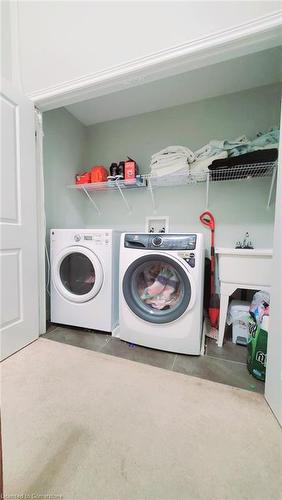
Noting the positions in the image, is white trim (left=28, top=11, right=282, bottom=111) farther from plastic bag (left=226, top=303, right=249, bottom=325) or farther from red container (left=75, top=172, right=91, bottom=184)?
plastic bag (left=226, top=303, right=249, bottom=325)

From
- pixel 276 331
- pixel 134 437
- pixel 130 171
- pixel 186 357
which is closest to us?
pixel 134 437

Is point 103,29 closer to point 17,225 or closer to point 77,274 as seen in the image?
point 17,225

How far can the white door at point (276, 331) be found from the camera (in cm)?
85

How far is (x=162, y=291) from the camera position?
4.80 ft

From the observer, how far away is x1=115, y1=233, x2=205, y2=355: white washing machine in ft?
4.11

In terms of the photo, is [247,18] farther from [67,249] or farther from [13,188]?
[67,249]

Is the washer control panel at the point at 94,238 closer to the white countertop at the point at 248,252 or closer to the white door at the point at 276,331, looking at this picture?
the white countertop at the point at 248,252

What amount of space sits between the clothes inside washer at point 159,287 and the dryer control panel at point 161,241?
0.61ft

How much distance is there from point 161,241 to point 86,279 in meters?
0.83

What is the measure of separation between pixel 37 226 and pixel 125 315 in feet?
3.14

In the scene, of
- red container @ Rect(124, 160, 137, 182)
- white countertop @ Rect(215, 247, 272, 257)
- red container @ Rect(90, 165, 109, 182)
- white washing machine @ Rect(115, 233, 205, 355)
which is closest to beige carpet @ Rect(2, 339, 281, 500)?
white washing machine @ Rect(115, 233, 205, 355)

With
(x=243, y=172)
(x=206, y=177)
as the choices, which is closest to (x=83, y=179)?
(x=206, y=177)

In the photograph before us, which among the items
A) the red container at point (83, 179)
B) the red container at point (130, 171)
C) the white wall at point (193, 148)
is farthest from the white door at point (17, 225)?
the white wall at point (193, 148)

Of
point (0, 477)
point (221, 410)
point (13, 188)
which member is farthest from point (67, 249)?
point (221, 410)
